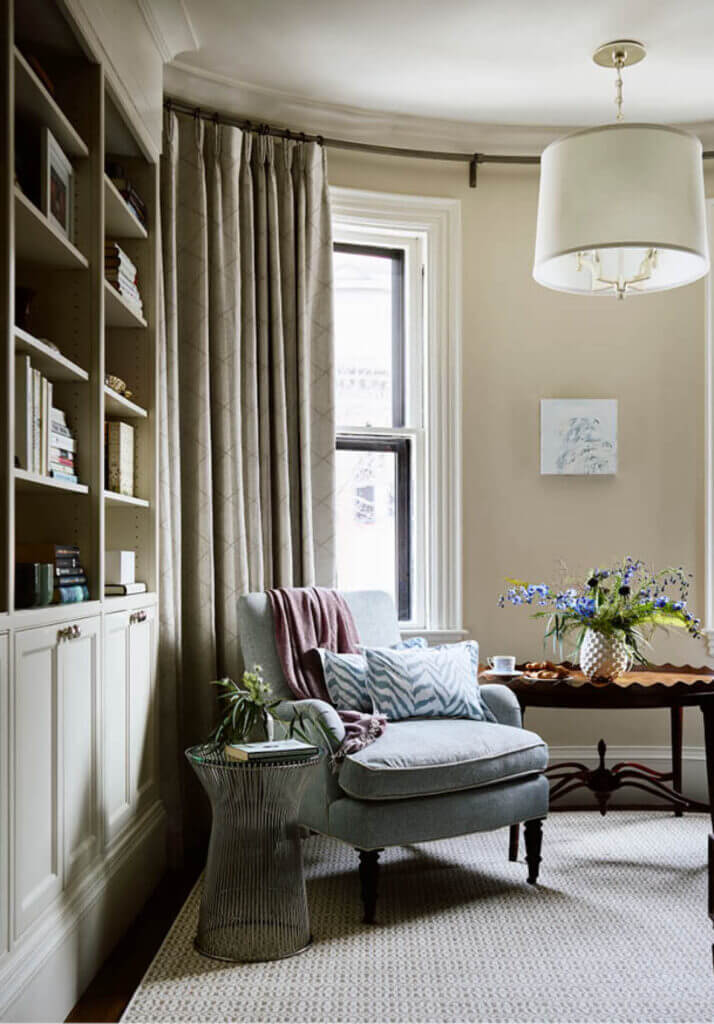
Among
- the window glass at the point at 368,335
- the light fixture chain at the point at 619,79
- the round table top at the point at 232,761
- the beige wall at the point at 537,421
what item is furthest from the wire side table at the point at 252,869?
the light fixture chain at the point at 619,79

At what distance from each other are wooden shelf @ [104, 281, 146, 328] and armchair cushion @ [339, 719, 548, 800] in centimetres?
148

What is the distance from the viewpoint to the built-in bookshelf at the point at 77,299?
2016mm

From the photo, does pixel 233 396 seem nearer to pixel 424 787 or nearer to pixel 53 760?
pixel 424 787

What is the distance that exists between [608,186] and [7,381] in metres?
1.81

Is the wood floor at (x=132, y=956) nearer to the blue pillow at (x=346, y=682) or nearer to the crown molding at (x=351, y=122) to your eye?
the blue pillow at (x=346, y=682)

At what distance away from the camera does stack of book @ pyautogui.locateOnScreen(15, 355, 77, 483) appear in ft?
7.18

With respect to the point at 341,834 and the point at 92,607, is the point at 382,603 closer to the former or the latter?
the point at 341,834

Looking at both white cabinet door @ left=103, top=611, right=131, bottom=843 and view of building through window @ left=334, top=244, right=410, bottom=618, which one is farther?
view of building through window @ left=334, top=244, right=410, bottom=618

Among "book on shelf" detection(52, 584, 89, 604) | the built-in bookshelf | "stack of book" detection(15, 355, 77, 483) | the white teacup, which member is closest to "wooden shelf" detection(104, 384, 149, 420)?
the built-in bookshelf

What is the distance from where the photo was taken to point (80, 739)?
99.0 inches

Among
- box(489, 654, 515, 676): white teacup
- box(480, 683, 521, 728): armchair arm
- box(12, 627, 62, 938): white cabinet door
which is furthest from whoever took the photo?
box(489, 654, 515, 676): white teacup

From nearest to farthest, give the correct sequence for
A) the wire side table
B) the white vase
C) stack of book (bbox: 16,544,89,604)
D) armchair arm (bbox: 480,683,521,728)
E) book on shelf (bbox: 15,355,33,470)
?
1. book on shelf (bbox: 15,355,33,470)
2. stack of book (bbox: 16,544,89,604)
3. the wire side table
4. armchair arm (bbox: 480,683,521,728)
5. the white vase

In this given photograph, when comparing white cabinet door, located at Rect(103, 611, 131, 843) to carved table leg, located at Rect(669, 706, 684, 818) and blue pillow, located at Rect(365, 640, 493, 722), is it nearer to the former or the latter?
blue pillow, located at Rect(365, 640, 493, 722)

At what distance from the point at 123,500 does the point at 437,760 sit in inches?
47.1
